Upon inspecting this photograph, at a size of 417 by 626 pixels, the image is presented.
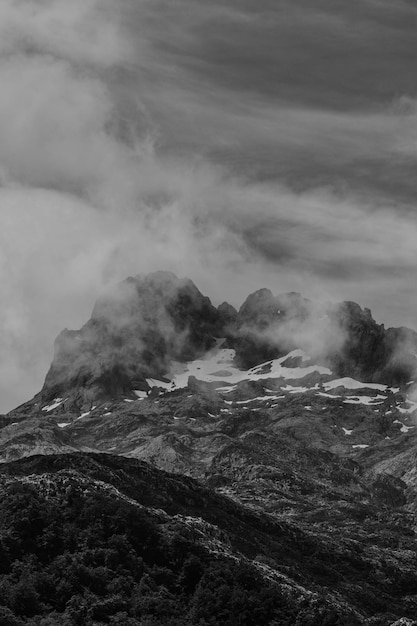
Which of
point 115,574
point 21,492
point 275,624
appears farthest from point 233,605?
point 21,492

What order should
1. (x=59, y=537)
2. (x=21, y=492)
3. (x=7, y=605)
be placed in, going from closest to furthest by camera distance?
(x=7, y=605)
(x=59, y=537)
(x=21, y=492)

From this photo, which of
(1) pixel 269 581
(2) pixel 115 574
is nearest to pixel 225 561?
(1) pixel 269 581

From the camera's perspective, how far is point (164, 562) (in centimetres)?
18000

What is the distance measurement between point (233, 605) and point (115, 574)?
18.4 metres

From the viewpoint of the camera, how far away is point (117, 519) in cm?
18550

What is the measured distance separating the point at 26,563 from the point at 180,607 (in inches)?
860

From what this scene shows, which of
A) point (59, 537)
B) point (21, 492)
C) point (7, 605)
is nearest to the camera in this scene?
point (7, 605)

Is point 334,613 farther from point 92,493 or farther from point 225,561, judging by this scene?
point 92,493

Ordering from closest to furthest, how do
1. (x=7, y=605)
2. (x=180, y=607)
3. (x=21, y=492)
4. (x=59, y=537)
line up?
(x=7, y=605), (x=180, y=607), (x=59, y=537), (x=21, y=492)

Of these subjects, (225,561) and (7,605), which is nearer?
(7,605)

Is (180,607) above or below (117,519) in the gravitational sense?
below

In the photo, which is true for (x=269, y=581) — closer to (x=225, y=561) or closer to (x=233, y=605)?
(x=225, y=561)

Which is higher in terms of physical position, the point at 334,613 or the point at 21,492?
the point at 21,492

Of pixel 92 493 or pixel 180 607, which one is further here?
pixel 92 493
